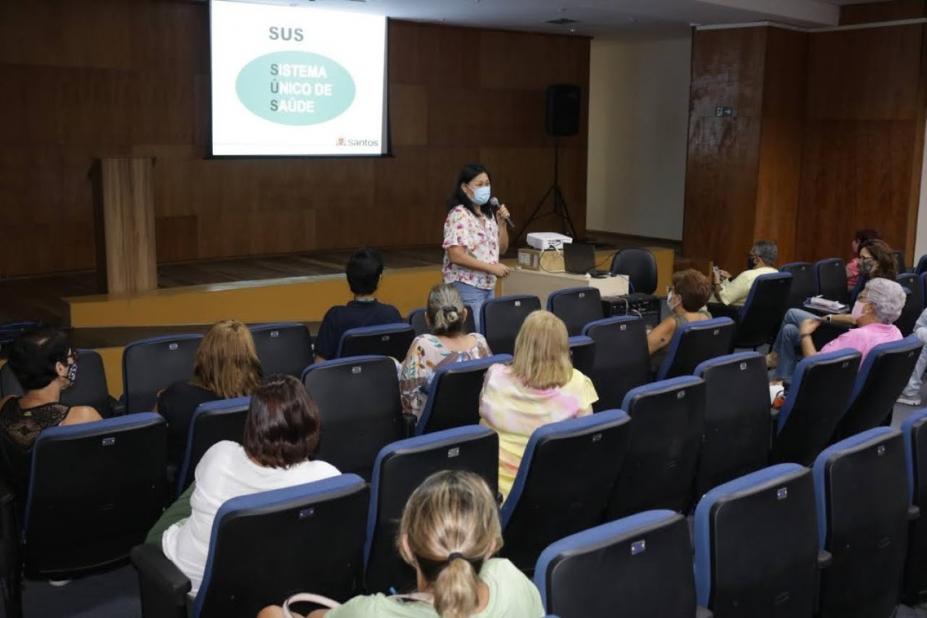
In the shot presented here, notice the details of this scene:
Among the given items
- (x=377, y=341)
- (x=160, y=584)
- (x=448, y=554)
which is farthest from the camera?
(x=377, y=341)

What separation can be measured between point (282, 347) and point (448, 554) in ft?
11.0

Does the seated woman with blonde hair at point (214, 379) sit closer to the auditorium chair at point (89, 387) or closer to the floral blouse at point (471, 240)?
the auditorium chair at point (89, 387)

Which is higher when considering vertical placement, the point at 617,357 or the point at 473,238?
the point at 473,238

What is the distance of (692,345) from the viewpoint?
16.4ft

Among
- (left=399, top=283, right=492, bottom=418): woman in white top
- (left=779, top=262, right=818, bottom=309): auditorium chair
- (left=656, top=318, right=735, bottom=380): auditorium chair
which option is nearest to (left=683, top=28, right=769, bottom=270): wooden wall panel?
(left=779, top=262, right=818, bottom=309): auditorium chair

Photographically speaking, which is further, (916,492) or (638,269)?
(638,269)

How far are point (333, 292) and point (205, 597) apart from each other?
→ 6.42 metres

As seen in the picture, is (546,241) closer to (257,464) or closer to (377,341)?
(377,341)

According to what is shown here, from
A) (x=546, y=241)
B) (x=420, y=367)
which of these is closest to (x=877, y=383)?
(x=420, y=367)

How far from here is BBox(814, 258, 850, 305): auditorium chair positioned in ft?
25.1

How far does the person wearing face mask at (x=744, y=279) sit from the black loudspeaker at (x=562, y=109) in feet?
19.3

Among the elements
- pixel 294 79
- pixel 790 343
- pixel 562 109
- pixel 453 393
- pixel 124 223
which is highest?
pixel 294 79

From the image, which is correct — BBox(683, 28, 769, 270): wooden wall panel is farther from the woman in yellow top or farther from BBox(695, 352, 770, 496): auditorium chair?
the woman in yellow top

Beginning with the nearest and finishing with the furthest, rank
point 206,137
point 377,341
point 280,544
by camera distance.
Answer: point 280,544 → point 377,341 → point 206,137
